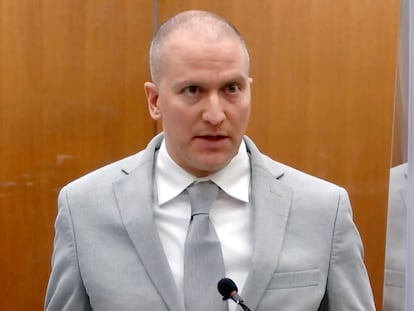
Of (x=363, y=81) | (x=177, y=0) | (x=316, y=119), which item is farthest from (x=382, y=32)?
(x=177, y=0)

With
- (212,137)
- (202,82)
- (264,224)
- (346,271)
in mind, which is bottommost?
(346,271)

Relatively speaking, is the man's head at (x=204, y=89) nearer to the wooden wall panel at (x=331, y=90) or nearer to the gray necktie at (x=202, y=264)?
the gray necktie at (x=202, y=264)

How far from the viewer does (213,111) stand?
1.36 metres

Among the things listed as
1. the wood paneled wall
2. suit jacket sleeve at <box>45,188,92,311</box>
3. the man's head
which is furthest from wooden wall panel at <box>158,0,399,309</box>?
suit jacket sleeve at <box>45,188,92,311</box>

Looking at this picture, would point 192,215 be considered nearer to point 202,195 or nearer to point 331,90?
point 202,195

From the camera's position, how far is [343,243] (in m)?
1.45

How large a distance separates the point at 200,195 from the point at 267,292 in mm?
239

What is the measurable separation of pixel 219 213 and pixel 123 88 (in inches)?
67.1

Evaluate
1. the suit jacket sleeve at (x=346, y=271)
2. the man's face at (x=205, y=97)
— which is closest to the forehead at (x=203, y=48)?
the man's face at (x=205, y=97)

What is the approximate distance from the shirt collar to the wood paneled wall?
1466 millimetres

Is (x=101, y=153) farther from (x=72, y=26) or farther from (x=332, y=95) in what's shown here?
(x=332, y=95)

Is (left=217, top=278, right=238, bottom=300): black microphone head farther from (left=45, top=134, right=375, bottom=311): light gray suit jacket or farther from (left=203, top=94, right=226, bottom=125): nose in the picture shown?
(left=203, top=94, right=226, bottom=125): nose

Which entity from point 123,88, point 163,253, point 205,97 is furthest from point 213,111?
point 123,88

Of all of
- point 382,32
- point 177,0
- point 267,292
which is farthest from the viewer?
point 177,0
